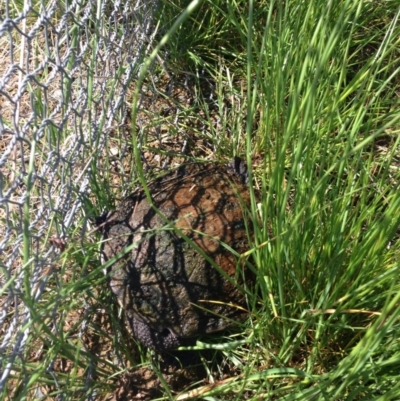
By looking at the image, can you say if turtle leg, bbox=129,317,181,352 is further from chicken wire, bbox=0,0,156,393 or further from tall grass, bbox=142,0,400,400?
chicken wire, bbox=0,0,156,393

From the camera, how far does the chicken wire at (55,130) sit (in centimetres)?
101

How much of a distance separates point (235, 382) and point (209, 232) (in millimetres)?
361

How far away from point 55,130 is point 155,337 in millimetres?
641

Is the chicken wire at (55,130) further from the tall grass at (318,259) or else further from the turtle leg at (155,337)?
the tall grass at (318,259)

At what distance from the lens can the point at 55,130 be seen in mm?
1475

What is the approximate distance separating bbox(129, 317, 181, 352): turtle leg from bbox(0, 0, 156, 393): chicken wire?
287mm

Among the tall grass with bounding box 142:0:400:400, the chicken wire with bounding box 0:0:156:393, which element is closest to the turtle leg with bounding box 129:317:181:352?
the tall grass with bounding box 142:0:400:400

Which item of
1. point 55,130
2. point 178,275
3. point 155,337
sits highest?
point 55,130

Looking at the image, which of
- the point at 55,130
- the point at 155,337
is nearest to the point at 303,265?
the point at 155,337

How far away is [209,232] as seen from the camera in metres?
1.30

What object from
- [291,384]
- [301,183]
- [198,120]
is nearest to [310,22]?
[301,183]

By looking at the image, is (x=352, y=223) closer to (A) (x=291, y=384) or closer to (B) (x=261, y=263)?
(B) (x=261, y=263)

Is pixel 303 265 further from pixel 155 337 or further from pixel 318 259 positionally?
pixel 155 337

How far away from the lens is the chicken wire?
1010 mm
